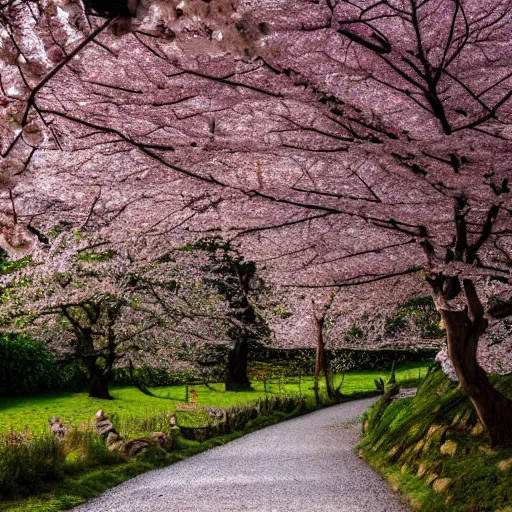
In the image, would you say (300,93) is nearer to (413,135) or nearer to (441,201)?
(413,135)

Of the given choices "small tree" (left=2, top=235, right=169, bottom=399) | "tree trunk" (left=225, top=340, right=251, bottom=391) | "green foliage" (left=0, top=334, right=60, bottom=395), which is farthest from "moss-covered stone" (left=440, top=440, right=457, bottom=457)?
"tree trunk" (left=225, top=340, right=251, bottom=391)

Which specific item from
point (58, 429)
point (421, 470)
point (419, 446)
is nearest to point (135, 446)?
point (58, 429)

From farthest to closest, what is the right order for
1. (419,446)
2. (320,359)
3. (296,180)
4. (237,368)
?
(237,368) → (320,359) → (419,446) → (296,180)

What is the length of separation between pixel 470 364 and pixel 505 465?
0.90 meters

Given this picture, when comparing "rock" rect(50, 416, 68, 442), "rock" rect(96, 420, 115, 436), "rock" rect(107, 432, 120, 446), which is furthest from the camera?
"rock" rect(96, 420, 115, 436)

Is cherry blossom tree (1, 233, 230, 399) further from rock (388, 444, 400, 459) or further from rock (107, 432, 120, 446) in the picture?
rock (388, 444, 400, 459)

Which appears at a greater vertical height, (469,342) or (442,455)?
(469,342)

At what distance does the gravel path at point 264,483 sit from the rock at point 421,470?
0.35 m

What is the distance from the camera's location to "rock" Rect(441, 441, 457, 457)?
5.94 m

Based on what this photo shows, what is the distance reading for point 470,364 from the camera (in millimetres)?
5012

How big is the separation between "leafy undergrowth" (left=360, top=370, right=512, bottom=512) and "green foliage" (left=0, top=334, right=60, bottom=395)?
37.1 ft

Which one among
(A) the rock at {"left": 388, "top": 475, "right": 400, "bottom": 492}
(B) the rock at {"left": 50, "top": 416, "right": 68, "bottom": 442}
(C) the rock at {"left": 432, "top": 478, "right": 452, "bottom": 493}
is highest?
(C) the rock at {"left": 432, "top": 478, "right": 452, "bottom": 493}

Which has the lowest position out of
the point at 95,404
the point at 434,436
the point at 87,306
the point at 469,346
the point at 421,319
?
the point at 95,404

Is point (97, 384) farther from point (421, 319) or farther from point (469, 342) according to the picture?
point (469, 342)
